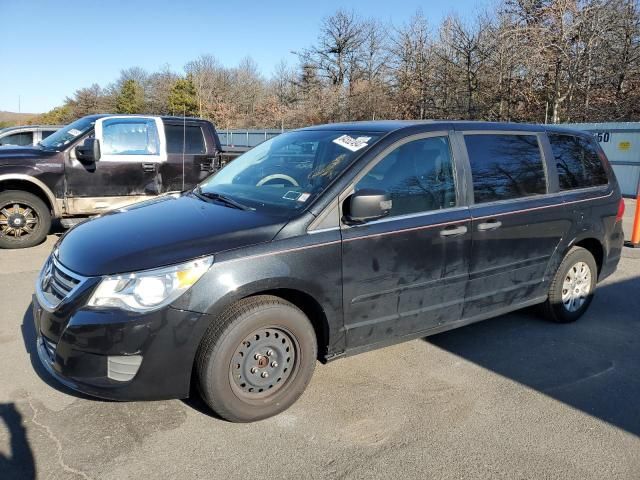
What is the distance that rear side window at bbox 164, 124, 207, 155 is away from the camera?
8.38m

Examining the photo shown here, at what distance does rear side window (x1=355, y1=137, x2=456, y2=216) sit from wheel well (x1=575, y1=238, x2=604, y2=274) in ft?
6.16

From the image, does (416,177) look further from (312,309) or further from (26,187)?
(26,187)

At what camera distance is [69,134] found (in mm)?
7848

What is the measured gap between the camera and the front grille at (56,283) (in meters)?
2.81

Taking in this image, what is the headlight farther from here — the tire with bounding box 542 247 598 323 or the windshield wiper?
the tire with bounding box 542 247 598 323

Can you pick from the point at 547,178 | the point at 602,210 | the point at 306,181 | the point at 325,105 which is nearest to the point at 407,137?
the point at 306,181

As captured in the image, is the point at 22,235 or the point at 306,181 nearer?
the point at 306,181

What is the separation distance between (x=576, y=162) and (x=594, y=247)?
0.86m

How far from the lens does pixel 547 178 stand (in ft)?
14.5

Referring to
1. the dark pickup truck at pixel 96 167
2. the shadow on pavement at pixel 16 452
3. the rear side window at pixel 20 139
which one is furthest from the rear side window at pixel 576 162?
the rear side window at pixel 20 139

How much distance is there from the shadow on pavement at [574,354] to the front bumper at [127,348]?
91.2 inches

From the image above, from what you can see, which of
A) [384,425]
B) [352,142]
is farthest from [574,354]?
[352,142]

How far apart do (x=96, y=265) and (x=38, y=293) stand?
69 centimetres

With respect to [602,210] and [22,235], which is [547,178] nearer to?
[602,210]
